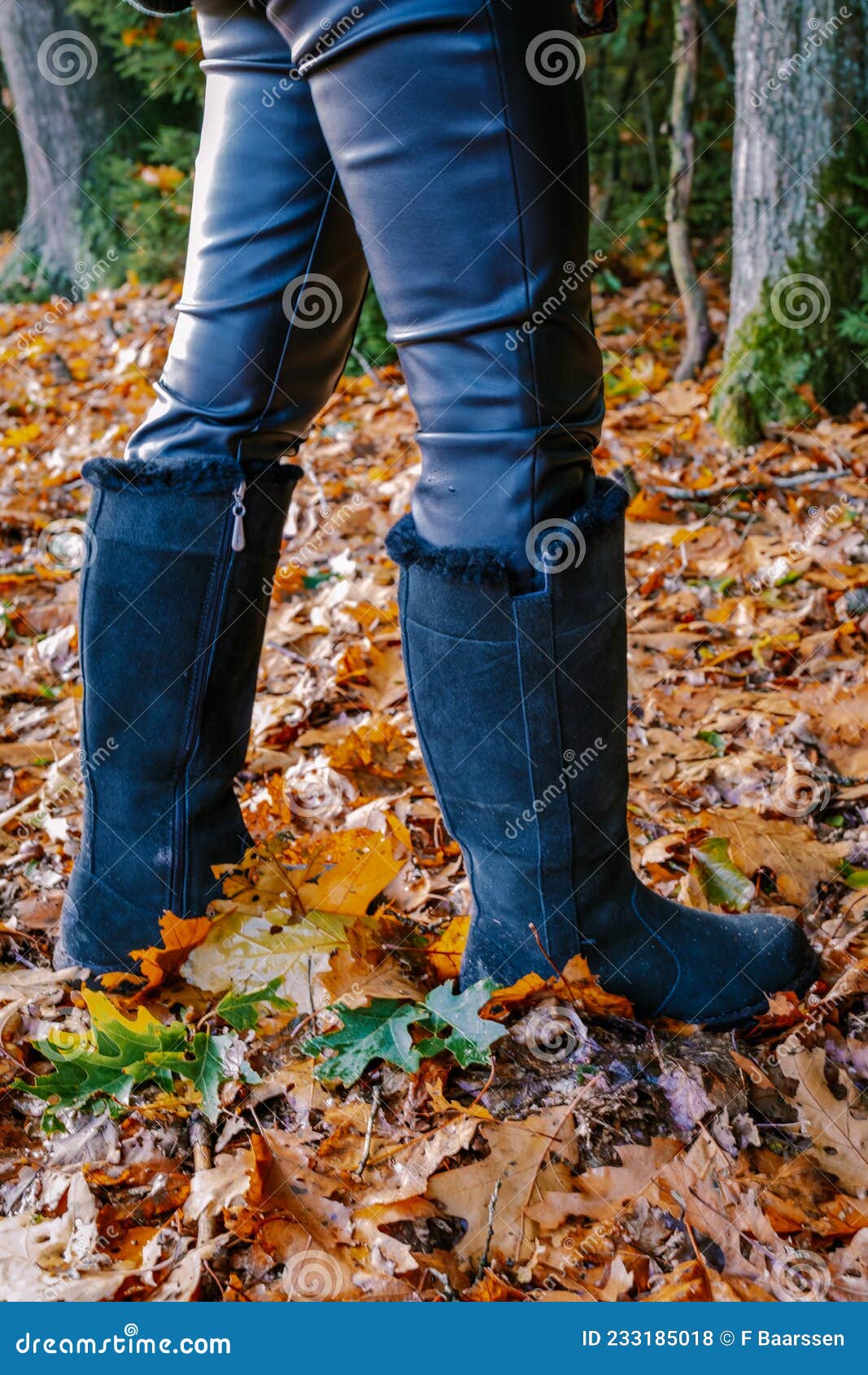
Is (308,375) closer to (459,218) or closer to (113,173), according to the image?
(459,218)

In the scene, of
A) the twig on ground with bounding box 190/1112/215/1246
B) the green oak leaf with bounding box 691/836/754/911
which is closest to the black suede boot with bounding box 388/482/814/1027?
the green oak leaf with bounding box 691/836/754/911

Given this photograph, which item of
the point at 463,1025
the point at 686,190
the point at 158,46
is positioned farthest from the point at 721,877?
the point at 158,46

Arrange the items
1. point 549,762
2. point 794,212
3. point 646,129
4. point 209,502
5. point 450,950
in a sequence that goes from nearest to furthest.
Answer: point 549,762 → point 209,502 → point 450,950 → point 794,212 → point 646,129

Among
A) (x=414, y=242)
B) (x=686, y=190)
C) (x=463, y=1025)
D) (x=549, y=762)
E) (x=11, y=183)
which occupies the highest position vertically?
(x=11, y=183)

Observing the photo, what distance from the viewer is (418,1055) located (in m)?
1.21

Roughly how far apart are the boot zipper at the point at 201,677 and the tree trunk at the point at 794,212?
242 centimetres

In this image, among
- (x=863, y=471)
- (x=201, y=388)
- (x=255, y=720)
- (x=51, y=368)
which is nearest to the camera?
(x=201, y=388)

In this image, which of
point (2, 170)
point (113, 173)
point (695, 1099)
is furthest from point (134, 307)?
point (695, 1099)

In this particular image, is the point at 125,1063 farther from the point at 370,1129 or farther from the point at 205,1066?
the point at 370,1129

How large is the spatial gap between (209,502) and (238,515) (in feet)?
0.13

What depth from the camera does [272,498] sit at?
134 cm

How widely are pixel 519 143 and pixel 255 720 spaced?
4.61 feet

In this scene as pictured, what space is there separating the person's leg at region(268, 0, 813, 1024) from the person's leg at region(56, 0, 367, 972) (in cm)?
21

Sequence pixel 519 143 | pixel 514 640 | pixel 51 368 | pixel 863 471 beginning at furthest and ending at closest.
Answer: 1. pixel 51 368
2. pixel 863 471
3. pixel 514 640
4. pixel 519 143
